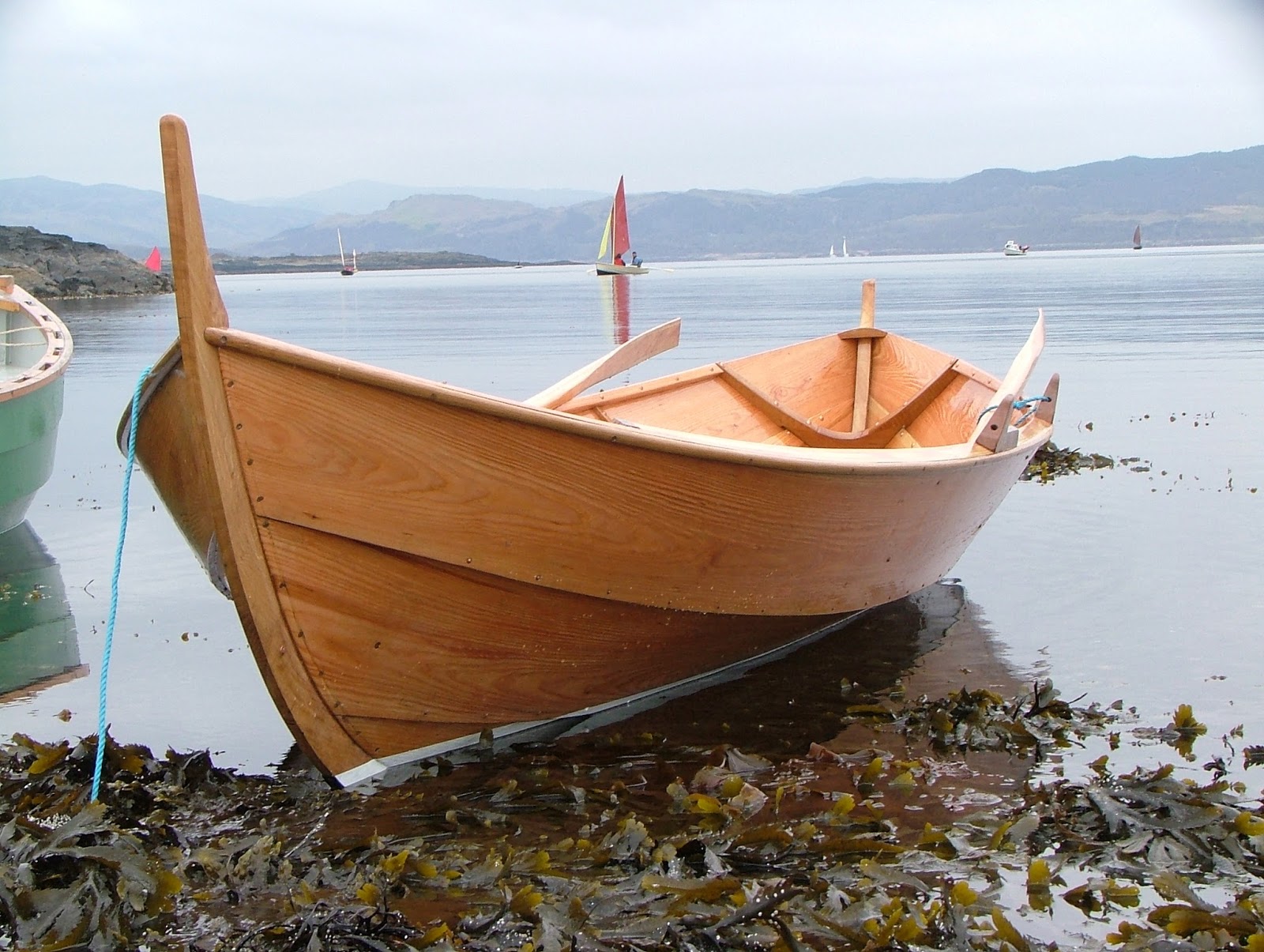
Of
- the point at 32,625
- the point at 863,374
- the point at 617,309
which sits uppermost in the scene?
the point at 863,374

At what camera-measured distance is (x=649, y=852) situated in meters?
3.79

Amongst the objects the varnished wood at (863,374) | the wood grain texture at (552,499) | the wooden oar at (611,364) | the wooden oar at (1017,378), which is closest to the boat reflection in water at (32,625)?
the wooden oar at (611,364)

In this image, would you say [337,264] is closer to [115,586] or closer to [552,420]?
[115,586]

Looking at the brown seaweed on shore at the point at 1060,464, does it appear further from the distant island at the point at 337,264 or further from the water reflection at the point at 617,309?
the distant island at the point at 337,264

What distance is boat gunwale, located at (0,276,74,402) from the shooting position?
8508mm

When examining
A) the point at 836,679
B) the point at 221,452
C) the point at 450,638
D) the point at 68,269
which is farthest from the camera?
the point at 68,269

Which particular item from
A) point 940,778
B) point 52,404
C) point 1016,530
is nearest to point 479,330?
point 52,404

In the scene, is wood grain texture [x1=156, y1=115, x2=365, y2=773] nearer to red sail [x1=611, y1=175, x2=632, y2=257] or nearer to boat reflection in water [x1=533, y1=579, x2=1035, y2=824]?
boat reflection in water [x1=533, y1=579, x2=1035, y2=824]

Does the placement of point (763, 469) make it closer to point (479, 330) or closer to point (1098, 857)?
point (1098, 857)

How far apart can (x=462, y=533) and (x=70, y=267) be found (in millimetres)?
59242

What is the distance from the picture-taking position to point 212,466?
12.0 ft

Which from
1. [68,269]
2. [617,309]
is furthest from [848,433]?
[68,269]

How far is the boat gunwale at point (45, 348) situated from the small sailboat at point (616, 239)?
174 ft

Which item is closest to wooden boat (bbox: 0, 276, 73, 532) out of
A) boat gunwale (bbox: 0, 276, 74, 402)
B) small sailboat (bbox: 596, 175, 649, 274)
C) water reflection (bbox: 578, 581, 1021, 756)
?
boat gunwale (bbox: 0, 276, 74, 402)
